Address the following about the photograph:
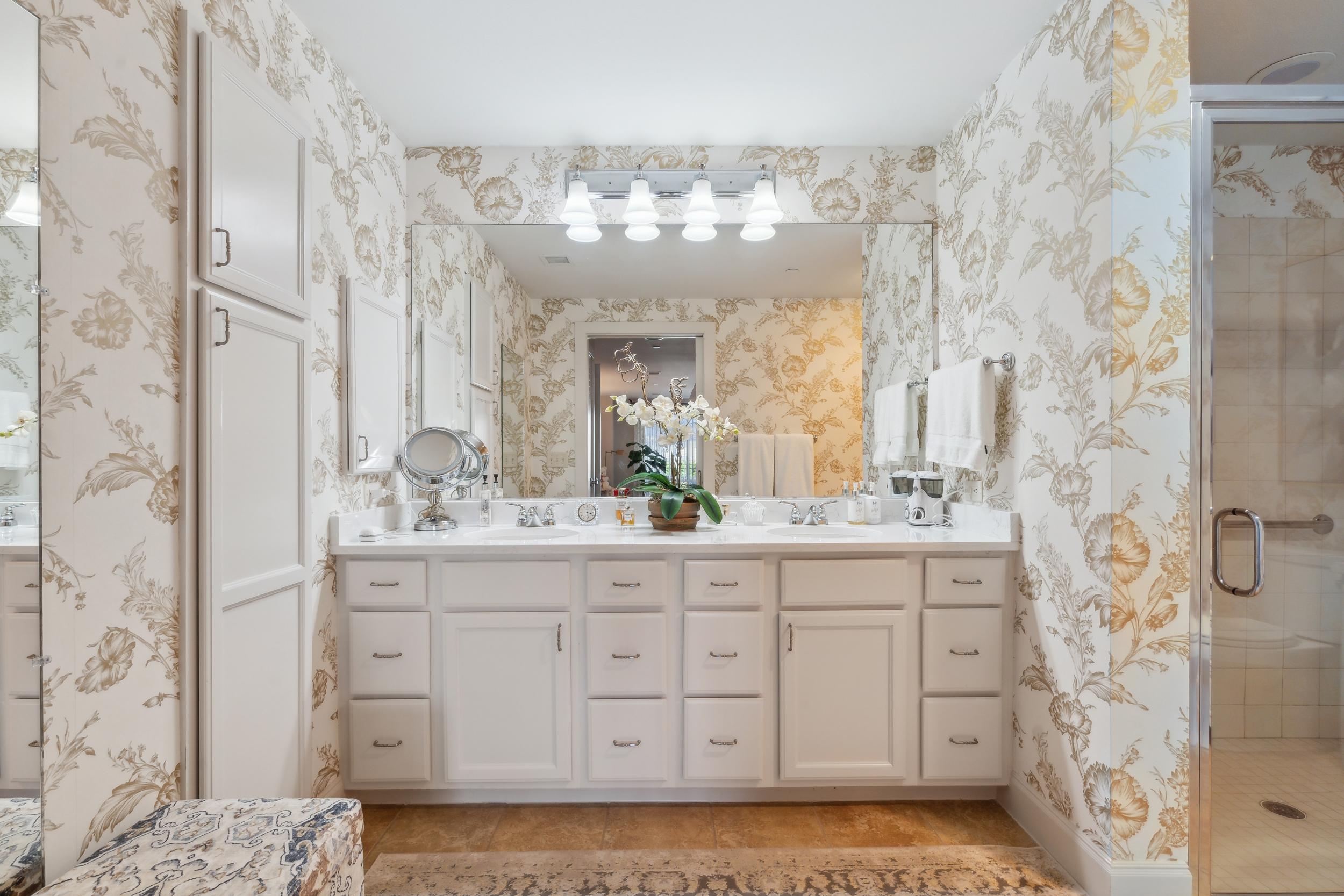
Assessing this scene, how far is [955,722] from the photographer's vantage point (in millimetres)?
2096

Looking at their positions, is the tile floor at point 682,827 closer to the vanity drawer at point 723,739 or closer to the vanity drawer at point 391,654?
the vanity drawer at point 723,739

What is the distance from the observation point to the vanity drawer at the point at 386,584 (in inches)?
81.6

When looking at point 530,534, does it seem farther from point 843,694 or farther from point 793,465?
point 843,694

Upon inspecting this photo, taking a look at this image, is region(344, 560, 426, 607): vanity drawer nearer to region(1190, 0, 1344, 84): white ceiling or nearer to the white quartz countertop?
the white quartz countertop

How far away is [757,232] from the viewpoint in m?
2.58

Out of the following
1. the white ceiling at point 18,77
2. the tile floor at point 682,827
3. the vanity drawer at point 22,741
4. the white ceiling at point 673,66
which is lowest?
the tile floor at point 682,827

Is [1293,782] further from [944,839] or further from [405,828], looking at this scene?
[405,828]

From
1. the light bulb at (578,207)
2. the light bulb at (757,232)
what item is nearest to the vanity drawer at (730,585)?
the light bulb at (757,232)

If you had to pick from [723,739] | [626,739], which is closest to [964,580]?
[723,739]

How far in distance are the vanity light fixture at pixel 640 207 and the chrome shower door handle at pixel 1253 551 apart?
1.96 metres

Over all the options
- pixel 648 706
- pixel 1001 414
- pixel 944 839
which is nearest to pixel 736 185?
pixel 1001 414

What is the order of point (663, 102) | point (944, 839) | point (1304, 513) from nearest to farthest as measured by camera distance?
point (1304, 513)
point (944, 839)
point (663, 102)

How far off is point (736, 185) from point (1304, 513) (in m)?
1.99

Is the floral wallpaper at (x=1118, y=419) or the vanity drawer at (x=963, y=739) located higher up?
the floral wallpaper at (x=1118, y=419)
